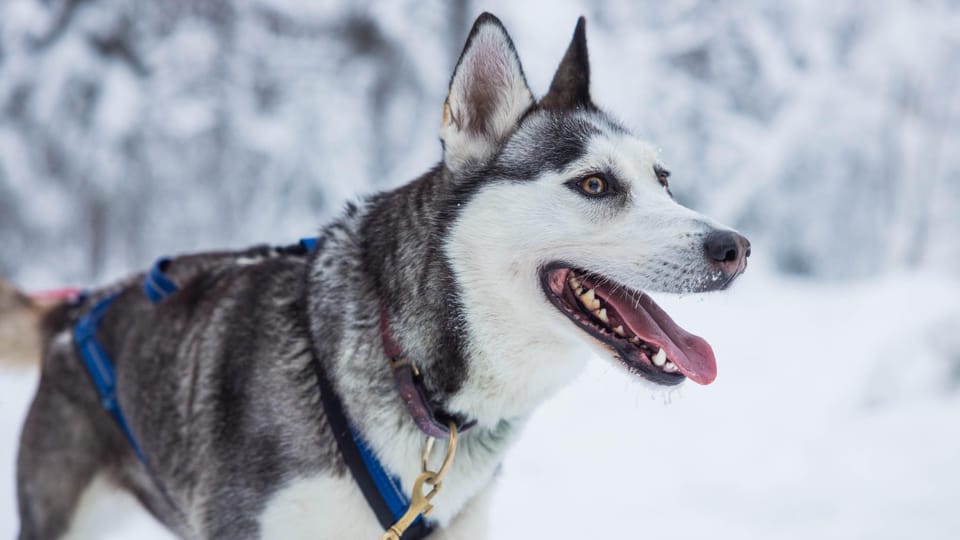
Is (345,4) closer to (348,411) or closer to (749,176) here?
(749,176)

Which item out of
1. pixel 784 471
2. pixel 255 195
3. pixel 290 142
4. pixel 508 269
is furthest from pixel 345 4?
pixel 508 269

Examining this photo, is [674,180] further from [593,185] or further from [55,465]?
[55,465]

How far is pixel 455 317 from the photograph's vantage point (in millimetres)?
1632

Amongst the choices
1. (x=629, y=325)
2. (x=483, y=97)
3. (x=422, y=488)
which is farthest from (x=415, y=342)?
(x=483, y=97)

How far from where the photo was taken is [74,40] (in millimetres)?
7980

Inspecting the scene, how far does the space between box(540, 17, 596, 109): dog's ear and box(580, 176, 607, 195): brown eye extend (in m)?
0.34

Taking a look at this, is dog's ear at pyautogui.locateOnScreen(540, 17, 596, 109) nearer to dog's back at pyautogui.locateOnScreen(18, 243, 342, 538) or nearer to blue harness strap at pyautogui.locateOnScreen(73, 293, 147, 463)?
dog's back at pyautogui.locateOnScreen(18, 243, 342, 538)

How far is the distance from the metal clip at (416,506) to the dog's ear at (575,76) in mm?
1039

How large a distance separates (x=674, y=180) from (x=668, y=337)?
9.14m

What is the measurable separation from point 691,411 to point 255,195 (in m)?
6.11

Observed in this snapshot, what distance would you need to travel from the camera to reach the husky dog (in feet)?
5.22

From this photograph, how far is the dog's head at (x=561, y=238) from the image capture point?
5.13 feet

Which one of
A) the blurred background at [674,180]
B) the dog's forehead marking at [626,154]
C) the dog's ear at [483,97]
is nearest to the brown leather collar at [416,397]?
the dog's ear at [483,97]

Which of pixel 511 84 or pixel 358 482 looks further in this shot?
pixel 511 84
